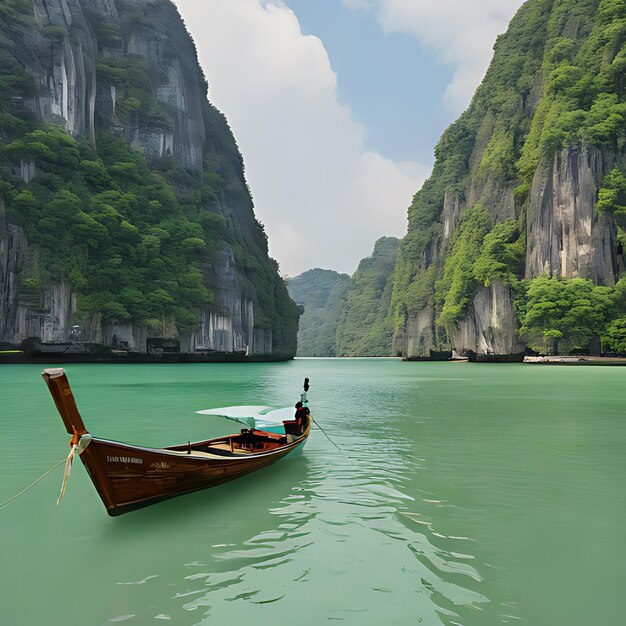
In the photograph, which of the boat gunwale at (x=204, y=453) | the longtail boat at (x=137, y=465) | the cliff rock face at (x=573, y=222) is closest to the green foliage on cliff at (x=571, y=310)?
the cliff rock face at (x=573, y=222)

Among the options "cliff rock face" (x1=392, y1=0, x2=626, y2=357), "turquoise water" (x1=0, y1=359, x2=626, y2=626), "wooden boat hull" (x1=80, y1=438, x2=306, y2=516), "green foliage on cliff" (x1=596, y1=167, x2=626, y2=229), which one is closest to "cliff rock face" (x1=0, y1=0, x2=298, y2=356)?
"cliff rock face" (x1=392, y1=0, x2=626, y2=357)

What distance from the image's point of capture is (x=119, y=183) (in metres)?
73.5

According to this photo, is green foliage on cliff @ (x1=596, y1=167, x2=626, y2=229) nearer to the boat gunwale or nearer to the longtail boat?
the boat gunwale

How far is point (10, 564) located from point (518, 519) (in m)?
6.82

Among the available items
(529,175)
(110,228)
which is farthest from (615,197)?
(110,228)

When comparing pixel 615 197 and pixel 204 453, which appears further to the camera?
pixel 615 197

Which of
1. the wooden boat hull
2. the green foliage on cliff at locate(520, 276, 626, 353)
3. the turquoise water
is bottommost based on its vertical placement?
the turquoise water

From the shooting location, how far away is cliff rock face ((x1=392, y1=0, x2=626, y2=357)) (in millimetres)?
76375

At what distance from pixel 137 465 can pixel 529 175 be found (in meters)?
96.4

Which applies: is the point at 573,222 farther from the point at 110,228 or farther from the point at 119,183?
the point at 119,183

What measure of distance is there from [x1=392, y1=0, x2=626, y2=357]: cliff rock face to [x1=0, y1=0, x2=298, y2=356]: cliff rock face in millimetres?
39510

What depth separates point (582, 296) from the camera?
6988 centimetres

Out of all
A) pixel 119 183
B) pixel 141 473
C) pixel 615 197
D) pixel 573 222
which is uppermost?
pixel 119 183

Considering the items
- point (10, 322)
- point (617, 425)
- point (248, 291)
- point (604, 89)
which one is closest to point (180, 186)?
point (248, 291)
